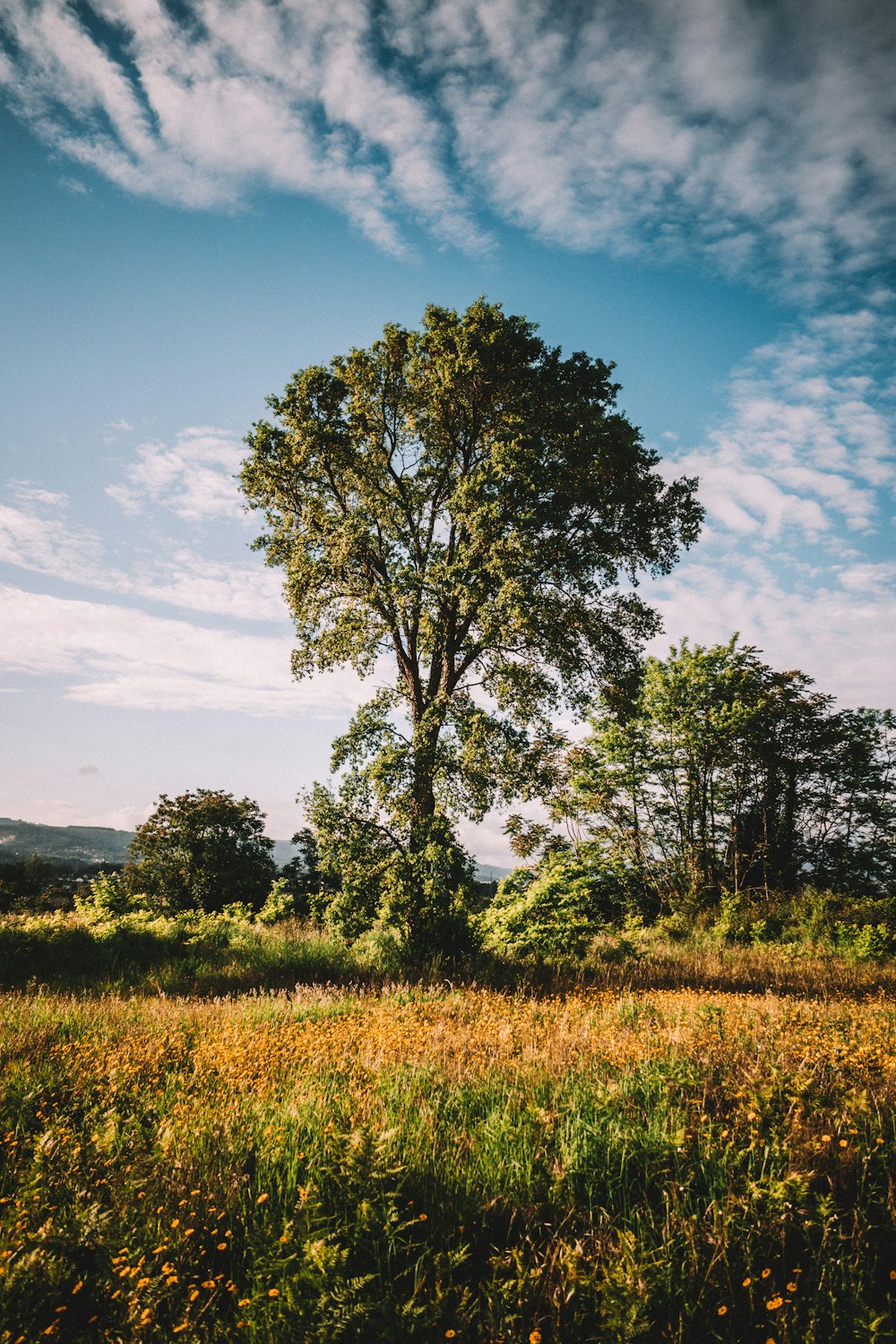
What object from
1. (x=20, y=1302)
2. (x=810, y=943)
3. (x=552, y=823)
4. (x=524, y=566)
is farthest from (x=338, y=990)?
(x=552, y=823)

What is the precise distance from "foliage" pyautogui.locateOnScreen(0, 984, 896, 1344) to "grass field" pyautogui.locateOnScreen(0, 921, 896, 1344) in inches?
0.7

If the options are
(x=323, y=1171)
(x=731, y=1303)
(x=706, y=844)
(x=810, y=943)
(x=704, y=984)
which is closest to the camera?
(x=731, y=1303)

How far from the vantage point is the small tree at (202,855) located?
3219 cm

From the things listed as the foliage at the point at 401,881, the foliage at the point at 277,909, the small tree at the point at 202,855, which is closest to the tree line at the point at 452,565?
the foliage at the point at 401,881

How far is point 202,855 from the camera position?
3294 cm

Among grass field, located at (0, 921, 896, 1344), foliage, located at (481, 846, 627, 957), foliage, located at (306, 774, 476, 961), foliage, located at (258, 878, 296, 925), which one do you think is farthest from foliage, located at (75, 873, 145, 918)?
grass field, located at (0, 921, 896, 1344)

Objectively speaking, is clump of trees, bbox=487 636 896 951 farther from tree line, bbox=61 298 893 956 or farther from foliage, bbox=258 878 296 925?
foliage, bbox=258 878 296 925

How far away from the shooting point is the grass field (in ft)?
8.32

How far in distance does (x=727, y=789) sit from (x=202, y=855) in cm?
2813

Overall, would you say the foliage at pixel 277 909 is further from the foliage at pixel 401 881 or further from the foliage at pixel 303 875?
the foliage at pixel 401 881

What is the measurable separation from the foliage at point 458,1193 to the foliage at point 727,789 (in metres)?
16.4

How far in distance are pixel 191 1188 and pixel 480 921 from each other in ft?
36.0

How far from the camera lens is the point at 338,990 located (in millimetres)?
9398

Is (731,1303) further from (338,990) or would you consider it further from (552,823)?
(552,823)
